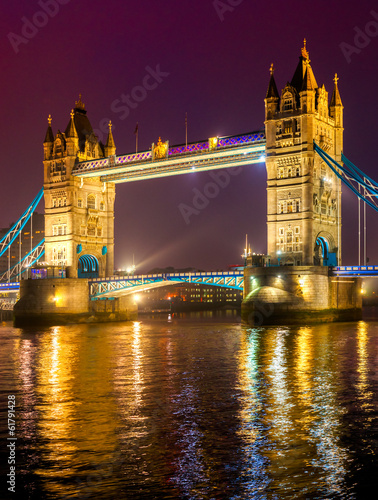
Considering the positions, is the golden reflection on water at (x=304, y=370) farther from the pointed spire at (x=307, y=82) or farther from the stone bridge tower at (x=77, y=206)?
the stone bridge tower at (x=77, y=206)

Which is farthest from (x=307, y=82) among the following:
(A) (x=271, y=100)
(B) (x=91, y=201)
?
(B) (x=91, y=201)

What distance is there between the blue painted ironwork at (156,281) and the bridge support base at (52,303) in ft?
5.71

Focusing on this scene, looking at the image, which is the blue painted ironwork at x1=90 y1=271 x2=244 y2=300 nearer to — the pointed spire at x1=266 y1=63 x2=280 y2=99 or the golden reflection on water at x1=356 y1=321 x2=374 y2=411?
the pointed spire at x1=266 y1=63 x2=280 y2=99

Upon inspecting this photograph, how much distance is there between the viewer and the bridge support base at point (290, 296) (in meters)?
54.1

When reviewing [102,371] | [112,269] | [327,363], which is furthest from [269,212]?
[102,371]

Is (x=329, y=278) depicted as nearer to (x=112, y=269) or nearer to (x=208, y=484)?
(x=112, y=269)

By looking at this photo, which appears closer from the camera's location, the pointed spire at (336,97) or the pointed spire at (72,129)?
the pointed spire at (336,97)

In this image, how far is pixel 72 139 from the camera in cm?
7350

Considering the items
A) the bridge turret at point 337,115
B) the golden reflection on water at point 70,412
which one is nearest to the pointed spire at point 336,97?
the bridge turret at point 337,115

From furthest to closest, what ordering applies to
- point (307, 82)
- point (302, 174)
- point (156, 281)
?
point (156, 281), point (307, 82), point (302, 174)

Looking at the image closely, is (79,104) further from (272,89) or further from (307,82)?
(307,82)

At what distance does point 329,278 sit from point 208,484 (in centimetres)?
4539

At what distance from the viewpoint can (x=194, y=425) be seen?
678 inches

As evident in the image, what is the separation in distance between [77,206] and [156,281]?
A: 13.9m
